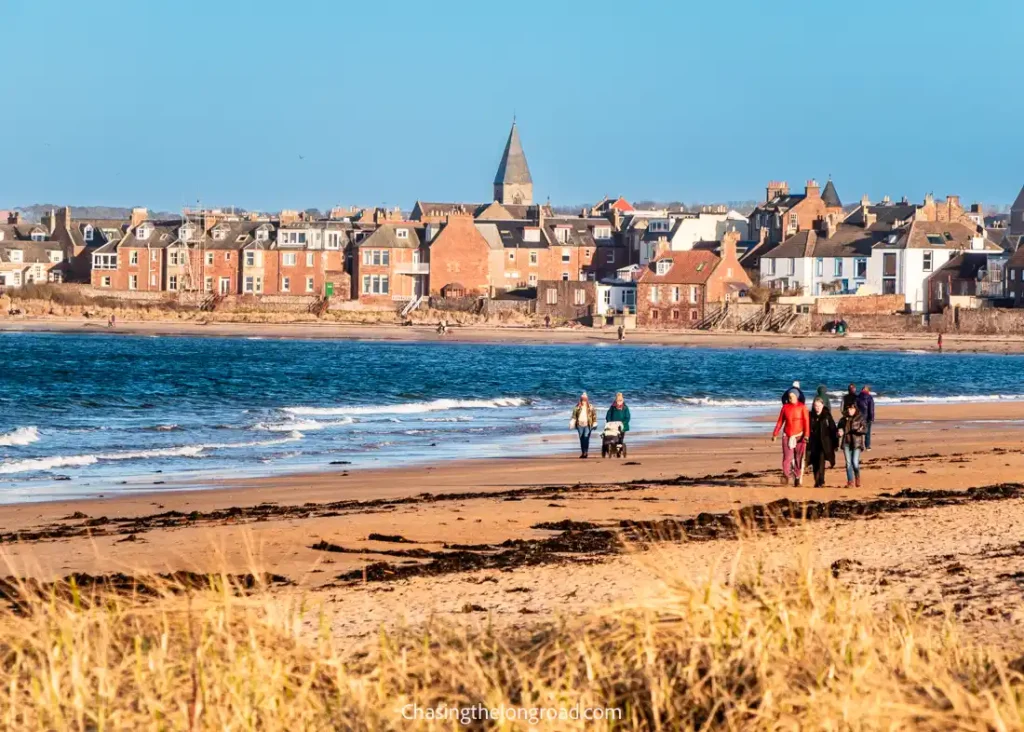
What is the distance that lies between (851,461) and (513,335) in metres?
71.4

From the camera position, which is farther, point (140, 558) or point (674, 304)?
point (674, 304)

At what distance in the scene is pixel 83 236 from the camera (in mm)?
117688

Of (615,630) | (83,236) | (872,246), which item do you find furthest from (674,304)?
(615,630)

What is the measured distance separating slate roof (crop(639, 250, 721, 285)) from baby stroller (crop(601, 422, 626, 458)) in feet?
244

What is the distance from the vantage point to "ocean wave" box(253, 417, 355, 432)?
30500 millimetres

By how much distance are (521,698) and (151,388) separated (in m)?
39.9

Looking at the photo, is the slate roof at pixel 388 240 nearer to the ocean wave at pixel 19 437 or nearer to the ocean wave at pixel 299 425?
the ocean wave at pixel 299 425

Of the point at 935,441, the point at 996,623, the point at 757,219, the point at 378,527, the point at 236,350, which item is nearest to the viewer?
the point at 996,623

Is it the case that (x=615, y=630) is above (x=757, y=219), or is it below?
below

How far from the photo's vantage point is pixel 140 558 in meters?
13.0

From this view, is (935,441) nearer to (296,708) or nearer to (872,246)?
(296,708)

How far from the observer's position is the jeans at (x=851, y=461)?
728 inches

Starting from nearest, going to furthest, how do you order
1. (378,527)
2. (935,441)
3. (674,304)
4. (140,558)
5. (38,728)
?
1. (38,728)
2. (140,558)
3. (378,527)
4. (935,441)
5. (674,304)

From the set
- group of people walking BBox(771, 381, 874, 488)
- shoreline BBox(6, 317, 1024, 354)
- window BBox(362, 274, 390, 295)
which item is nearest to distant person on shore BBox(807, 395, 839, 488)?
group of people walking BBox(771, 381, 874, 488)
